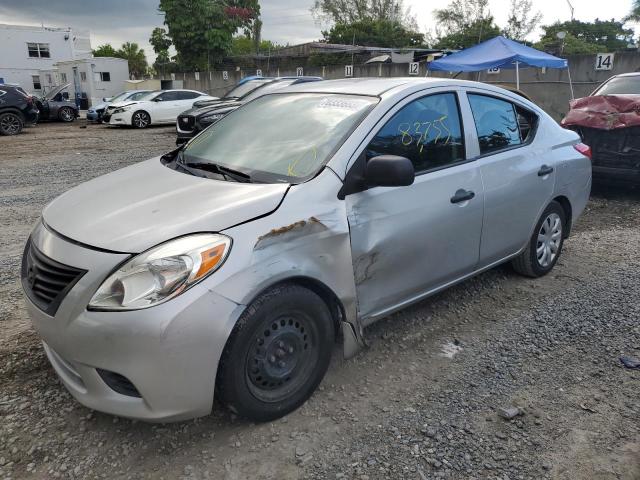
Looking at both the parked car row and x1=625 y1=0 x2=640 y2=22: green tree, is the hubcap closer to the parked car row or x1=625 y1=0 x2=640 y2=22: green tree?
the parked car row

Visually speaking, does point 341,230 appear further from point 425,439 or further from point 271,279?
point 425,439

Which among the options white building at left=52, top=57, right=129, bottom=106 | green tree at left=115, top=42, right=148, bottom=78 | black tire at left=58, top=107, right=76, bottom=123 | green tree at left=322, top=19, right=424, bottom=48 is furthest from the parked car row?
green tree at left=115, top=42, right=148, bottom=78

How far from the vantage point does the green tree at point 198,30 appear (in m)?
33.5

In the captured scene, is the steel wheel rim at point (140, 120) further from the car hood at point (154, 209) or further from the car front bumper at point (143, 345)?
the car front bumper at point (143, 345)

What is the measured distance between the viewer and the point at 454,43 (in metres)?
41.2

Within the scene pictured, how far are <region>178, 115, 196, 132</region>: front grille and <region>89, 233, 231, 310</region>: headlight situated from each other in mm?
10824

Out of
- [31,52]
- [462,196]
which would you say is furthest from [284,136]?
[31,52]

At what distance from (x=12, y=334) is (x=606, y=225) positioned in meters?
5.97

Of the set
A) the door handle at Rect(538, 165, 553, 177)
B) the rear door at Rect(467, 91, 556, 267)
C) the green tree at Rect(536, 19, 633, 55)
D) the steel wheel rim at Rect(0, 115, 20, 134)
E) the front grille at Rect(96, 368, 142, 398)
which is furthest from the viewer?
the green tree at Rect(536, 19, 633, 55)

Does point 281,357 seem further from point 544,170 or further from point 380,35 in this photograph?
point 380,35

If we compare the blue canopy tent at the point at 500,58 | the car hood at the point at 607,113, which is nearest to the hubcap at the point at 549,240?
the car hood at the point at 607,113

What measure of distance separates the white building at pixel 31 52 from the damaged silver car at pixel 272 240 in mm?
41716

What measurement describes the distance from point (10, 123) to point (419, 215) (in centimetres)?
1690

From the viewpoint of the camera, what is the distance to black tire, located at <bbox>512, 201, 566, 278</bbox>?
13.3ft
